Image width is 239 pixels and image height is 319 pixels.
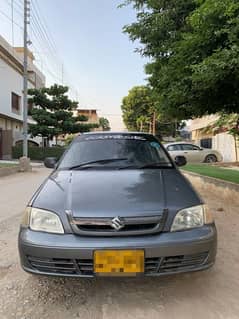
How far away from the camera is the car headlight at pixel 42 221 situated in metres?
2.66

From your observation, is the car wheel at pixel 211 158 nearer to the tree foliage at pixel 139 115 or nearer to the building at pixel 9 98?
the building at pixel 9 98

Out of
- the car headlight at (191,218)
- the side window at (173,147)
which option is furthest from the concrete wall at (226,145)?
the car headlight at (191,218)

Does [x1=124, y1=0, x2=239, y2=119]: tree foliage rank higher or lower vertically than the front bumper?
higher

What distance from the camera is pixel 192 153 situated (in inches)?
756

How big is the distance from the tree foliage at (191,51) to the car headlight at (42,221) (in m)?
3.33

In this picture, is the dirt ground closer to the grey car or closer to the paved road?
the grey car

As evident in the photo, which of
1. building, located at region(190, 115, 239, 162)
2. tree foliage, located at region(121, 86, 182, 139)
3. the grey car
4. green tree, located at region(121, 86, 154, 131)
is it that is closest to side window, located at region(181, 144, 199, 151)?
building, located at region(190, 115, 239, 162)

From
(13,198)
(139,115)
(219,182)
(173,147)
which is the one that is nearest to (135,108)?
(139,115)

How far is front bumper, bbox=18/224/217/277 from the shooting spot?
251cm

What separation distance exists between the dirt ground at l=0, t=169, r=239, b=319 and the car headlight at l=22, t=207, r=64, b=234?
63cm

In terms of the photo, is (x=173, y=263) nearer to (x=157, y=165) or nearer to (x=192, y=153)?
(x=157, y=165)

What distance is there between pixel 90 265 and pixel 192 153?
1730cm

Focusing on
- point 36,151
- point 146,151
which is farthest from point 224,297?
point 36,151

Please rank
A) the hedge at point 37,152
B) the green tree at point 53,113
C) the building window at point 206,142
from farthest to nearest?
the building window at point 206,142, the hedge at point 37,152, the green tree at point 53,113
